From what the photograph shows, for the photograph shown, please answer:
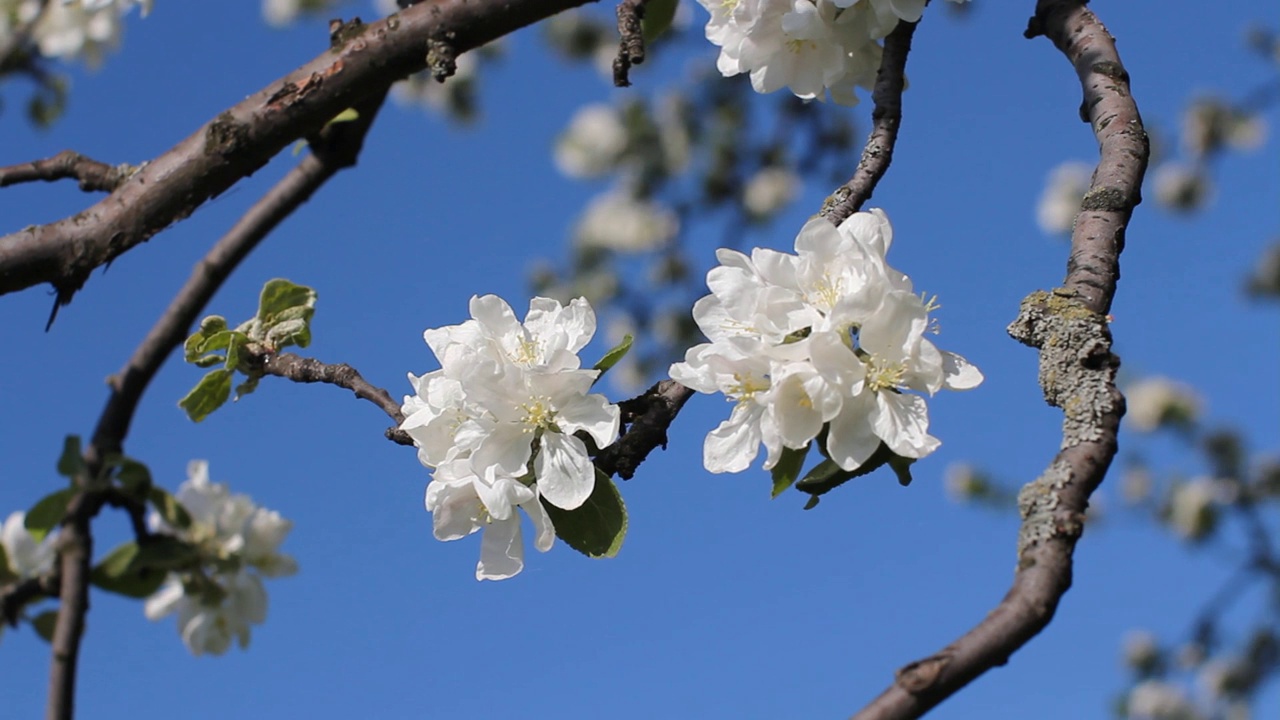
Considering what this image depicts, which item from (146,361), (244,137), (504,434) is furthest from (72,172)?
(504,434)

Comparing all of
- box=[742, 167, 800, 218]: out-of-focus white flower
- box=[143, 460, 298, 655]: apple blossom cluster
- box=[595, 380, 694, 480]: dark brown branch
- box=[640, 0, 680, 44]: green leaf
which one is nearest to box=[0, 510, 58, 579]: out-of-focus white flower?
box=[143, 460, 298, 655]: apple blossom cluster

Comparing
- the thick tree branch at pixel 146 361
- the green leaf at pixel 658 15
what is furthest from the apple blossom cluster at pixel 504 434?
the green leaf at pixel 658 15

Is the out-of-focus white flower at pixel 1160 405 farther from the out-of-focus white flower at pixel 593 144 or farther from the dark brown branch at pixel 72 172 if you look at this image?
the dark brown branch at pixel 72 172

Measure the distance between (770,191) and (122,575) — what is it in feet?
8.43

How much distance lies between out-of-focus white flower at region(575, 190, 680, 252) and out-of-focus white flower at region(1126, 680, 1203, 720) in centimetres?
397

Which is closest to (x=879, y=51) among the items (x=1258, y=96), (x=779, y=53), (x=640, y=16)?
(x=779, y=53)

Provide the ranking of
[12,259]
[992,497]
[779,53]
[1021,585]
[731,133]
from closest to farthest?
[1021,585] < [12,259] < [779,53] < [731,133] < [992,497]

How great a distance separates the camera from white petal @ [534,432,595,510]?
98cm

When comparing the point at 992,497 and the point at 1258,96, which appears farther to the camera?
the point at 992,497

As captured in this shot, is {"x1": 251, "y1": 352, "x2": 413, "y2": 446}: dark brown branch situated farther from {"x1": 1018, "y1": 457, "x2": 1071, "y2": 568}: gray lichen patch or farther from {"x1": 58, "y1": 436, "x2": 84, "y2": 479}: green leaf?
{"x1": 1018, "y1": 457, "x2": 1071, "y2": 568}: gray lichen patch

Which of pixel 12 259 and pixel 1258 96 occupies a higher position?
pixel 1258 96

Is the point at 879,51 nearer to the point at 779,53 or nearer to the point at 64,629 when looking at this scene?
the point at 779,53

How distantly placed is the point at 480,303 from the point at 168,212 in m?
0.54

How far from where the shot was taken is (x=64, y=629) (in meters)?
0.83
